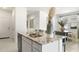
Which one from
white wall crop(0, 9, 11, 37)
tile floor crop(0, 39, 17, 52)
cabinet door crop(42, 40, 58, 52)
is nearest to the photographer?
cabinet door crop(42, 40, 58, 52)

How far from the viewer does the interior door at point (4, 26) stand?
7.49 m

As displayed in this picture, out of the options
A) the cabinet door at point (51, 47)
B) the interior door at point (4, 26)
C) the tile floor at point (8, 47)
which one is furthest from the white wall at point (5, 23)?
the cabinet door at point (51, 47)

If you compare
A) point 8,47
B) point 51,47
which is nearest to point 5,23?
point 8,47

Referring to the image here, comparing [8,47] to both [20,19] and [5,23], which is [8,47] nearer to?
[20,19]

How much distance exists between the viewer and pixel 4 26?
7.66 m

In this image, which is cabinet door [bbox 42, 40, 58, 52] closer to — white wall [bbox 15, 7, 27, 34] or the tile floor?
the tile floor

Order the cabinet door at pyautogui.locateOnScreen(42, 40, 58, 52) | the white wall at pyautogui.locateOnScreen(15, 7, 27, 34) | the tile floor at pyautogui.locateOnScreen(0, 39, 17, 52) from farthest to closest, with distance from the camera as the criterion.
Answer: the white wall at pyautogui.locateOnScreen(15, 7, 27, 34)
the tile floor at pyautogui.locateOnScreen(0, 39, 17, 52)
the cabinet door at pyautogui.locateOnScreen(42, 40, 58, 52)

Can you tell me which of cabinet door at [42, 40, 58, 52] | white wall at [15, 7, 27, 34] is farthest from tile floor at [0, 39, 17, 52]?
cabinet door at [42, 40, 58, 52]

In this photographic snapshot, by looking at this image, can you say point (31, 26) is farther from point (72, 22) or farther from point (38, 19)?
point (72, 22)

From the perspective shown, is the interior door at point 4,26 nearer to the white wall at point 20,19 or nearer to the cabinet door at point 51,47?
the white wall at point 20,19

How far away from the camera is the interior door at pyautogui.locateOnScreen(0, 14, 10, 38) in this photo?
7.49 meters
